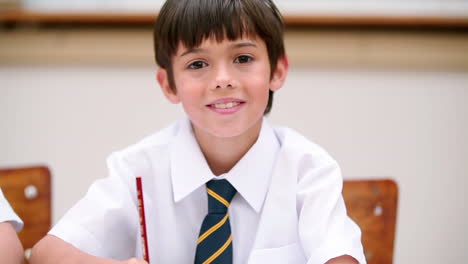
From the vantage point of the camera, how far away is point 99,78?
186cm

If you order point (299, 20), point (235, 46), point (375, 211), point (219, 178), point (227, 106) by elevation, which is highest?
point (299, 20)

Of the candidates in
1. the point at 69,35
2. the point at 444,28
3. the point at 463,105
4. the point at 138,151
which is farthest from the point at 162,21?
the point at 463,105

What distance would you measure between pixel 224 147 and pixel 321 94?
927 millimetres

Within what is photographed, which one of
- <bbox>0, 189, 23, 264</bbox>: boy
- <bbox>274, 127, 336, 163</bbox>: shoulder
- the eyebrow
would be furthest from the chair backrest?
<bbox>0, 189, 23, 264</bbox>: boy

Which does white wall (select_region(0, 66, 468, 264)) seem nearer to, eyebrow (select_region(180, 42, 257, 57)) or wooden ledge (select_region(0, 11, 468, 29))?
wooden ledge (select_region(0, 11, 468, 29))

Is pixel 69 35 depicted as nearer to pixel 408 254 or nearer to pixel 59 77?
pixel 59 77

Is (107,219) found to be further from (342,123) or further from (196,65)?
(342,123)

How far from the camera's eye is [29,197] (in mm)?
1150

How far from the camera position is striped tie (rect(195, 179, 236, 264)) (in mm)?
894

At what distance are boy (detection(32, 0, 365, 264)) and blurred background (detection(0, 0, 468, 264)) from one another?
81 cm

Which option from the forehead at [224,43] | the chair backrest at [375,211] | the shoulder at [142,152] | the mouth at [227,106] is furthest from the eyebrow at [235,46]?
the chair backrest at [375,211]

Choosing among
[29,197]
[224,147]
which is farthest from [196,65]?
[29,197]

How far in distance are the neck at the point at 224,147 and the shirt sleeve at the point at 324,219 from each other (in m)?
0.16

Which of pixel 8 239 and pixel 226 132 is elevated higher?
pixel 226 132
